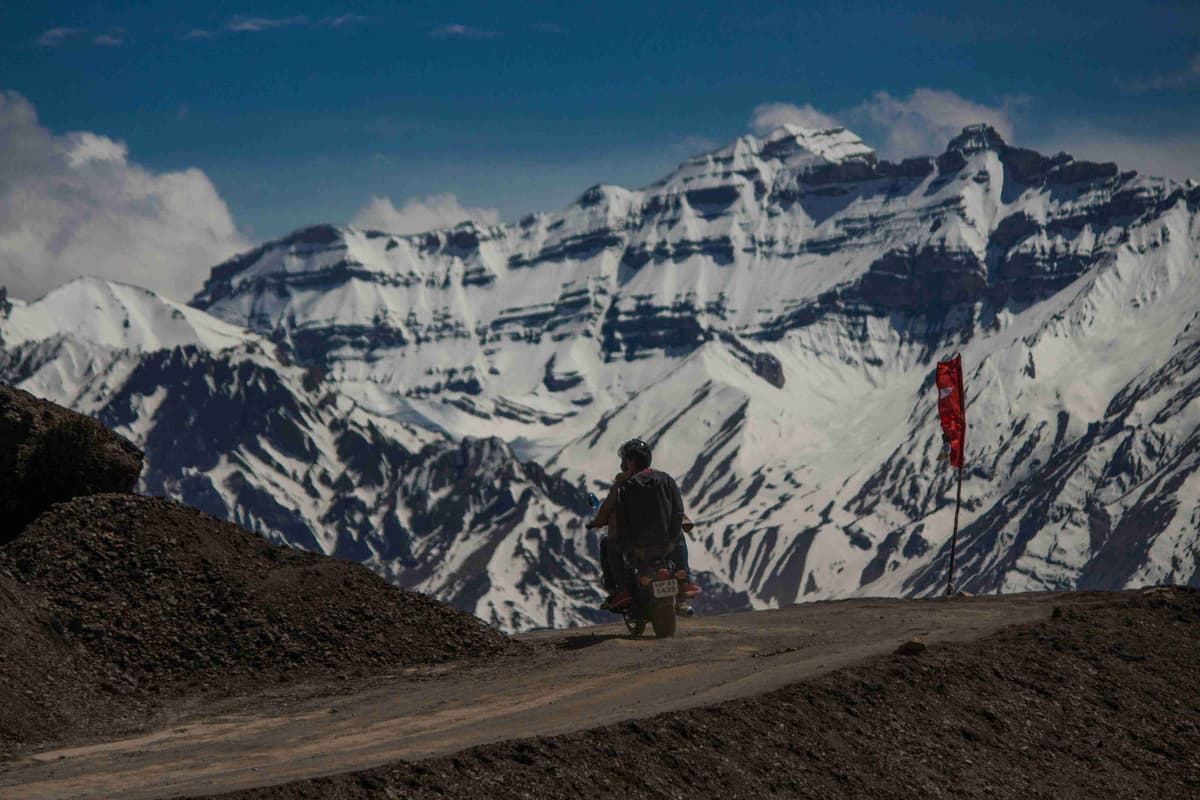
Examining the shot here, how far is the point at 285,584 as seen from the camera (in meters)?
38.6

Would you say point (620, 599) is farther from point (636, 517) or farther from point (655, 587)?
point (636, 517)

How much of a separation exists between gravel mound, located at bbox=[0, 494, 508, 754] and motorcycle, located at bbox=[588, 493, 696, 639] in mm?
2908

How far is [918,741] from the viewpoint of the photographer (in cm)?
3162

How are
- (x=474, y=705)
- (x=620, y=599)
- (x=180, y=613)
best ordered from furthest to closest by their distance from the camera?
(x=620, y=599) → (x=180, y=613) → (x=474, y=705)

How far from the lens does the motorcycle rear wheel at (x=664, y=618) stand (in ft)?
131

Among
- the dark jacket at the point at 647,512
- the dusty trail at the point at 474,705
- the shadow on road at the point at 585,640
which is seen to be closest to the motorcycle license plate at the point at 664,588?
the dark jacket at the point at 647,512

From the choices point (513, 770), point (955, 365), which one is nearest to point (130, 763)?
point (513, 770)

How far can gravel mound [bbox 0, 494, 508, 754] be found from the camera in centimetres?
3494

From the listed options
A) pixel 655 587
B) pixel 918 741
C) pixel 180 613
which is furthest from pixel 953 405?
pixel 180 613

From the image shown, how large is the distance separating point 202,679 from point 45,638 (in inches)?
115

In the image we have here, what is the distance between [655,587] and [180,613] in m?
9.39

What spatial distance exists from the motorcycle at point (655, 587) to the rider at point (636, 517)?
159mm

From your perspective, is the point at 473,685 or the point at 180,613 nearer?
the point at 473,685

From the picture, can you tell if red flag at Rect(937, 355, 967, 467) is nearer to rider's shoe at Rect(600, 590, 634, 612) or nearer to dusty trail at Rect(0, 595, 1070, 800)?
dusty trail at Rect(0, 595, 1070, 800)
